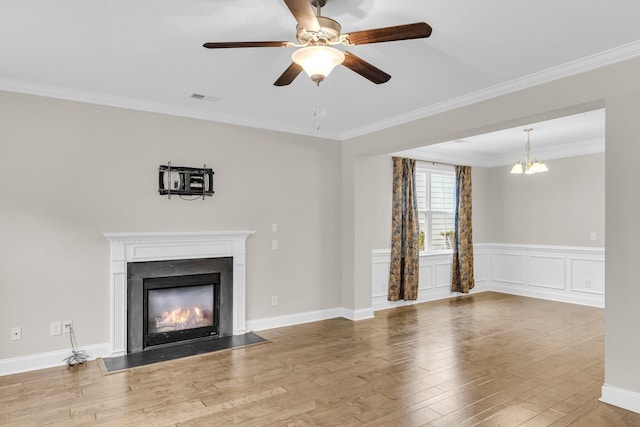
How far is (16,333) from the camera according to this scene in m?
3.69

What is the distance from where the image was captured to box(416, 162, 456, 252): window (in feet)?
23.7

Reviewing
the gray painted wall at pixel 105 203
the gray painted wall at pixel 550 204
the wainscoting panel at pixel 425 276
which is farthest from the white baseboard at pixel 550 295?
the gray painted wall at pixel 105 203

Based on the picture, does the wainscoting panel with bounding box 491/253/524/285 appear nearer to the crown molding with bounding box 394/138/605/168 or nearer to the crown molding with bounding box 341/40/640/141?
the crown molding with bounding box 394/138/605/168

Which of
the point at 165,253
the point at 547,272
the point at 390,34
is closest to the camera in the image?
the point at 390,34

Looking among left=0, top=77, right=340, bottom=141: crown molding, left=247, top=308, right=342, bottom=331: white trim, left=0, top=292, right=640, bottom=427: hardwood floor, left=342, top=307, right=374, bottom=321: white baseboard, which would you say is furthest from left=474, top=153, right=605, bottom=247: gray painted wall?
left=0, top=77, right=340, bottom=141: crown molding

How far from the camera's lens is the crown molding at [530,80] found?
300 centimetres

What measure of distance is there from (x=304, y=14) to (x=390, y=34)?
0.47 metres

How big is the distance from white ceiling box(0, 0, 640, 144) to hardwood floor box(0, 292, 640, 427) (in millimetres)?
2637

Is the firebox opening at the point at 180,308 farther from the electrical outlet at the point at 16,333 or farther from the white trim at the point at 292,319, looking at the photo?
the electrical outlet at the point at 16,333

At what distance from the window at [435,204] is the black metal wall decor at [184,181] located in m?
3.82

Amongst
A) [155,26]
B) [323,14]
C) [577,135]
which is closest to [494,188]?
[577,135]

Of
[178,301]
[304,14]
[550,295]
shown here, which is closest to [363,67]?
[304,14]

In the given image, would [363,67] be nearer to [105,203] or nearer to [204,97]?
[204,97]

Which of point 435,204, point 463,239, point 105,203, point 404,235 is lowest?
point 463,239
